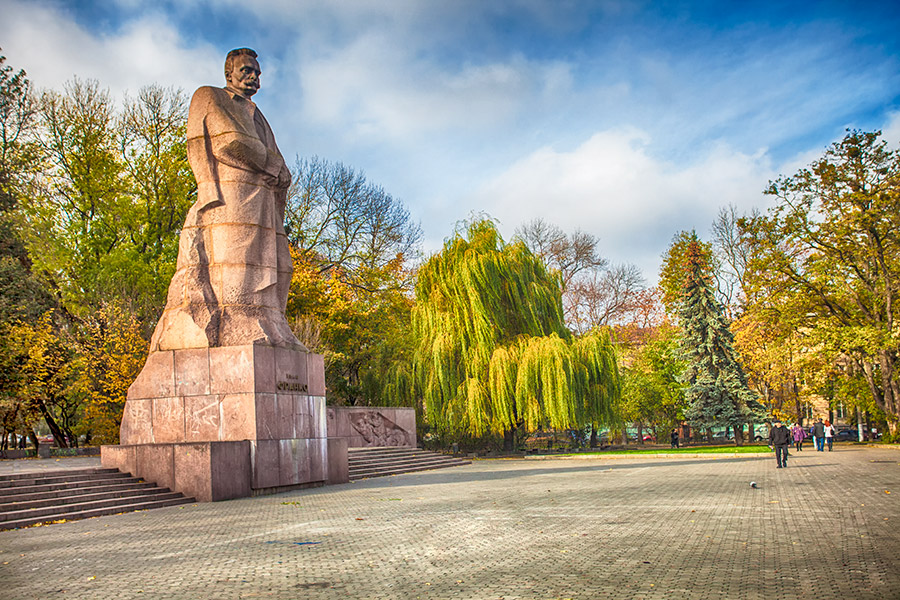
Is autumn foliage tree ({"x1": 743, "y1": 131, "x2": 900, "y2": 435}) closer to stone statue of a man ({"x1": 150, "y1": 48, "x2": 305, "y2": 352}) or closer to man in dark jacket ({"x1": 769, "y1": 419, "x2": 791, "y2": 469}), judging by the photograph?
man in dark jacket ({"x1": 769, "y1": 419, "x2": 791, "y2": 469})

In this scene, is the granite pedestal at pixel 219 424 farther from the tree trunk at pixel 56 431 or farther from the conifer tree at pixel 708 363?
the conifer tree at pixel 708 363

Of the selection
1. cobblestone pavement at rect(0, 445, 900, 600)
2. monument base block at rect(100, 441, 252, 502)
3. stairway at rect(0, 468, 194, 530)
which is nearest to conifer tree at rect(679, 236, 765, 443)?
cobblestone pavement at rect(0, 445, 900, 600)

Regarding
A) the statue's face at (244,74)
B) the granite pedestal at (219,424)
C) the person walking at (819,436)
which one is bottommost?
the person walking at (819,436)

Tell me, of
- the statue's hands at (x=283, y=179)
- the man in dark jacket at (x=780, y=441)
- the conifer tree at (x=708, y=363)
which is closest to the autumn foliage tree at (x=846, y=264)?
the conifer tree at (x=708, y=363)

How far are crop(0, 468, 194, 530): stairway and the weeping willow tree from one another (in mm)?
14525

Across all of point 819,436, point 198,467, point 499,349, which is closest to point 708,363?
point 819,436

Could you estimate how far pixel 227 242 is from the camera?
14.9m

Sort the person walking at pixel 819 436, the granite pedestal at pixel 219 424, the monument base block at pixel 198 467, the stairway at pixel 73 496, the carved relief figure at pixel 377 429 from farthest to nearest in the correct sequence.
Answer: the person walking at pixel 819 436
the carved relief figure at pixel 377 429
the granite pedestal at pixel 219 424
the monument base block at pixel 198 467
the stairway at pixel 73 496

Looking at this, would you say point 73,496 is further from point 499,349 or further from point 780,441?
point 499,349

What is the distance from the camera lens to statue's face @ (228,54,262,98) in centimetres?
1562

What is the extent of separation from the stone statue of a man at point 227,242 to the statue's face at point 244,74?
0.09ft

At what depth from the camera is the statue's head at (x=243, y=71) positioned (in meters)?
15.6

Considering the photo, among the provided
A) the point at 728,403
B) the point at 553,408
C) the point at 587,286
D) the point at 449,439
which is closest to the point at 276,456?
the point at 553,408

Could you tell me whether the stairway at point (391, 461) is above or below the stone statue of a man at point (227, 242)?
below
